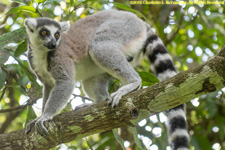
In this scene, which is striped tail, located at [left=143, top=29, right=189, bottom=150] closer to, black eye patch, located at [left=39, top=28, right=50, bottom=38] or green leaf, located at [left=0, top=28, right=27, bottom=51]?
black eye patch, located at [left=39, top=28, right=50, bottom=38]

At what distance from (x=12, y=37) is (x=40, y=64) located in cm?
61

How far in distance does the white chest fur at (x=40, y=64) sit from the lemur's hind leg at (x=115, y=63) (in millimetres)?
768

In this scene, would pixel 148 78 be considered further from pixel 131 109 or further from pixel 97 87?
pixel 131 109

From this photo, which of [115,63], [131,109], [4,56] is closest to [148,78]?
[115,63]

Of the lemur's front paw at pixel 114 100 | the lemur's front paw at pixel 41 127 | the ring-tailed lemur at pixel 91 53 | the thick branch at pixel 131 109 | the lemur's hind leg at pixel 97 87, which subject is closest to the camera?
the thick branch at pixel 131 109

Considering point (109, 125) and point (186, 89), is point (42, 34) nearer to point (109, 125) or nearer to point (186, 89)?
point (109, 125)

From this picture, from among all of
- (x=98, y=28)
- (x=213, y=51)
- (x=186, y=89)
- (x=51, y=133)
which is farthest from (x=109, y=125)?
(x=213, y=51)

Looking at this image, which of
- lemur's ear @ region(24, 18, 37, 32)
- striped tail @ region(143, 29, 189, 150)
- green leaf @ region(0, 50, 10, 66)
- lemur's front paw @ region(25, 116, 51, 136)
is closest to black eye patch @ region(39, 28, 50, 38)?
lemur's ear @ region(24, 18, 37, 32)

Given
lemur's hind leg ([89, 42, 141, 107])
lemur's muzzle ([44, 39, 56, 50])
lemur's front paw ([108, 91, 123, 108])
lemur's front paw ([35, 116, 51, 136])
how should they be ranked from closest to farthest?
lemur's front paw ([108, 91, 123, 108]), lemur's front paw ([35, 116, 51, 136]), lemur's hind leg ([89, 42, 141, 107]), lemur's muzzle ([44, 39, 56, 50])

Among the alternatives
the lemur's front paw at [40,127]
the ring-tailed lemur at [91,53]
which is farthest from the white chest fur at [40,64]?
the lemur's front paw at [40,127]

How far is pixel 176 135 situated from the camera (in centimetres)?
376

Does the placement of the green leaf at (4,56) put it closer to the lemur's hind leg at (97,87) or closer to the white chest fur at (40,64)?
the white chest fur at (40,64)

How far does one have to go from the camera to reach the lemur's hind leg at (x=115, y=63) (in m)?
4.23

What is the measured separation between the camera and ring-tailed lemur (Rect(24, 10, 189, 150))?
439cm
